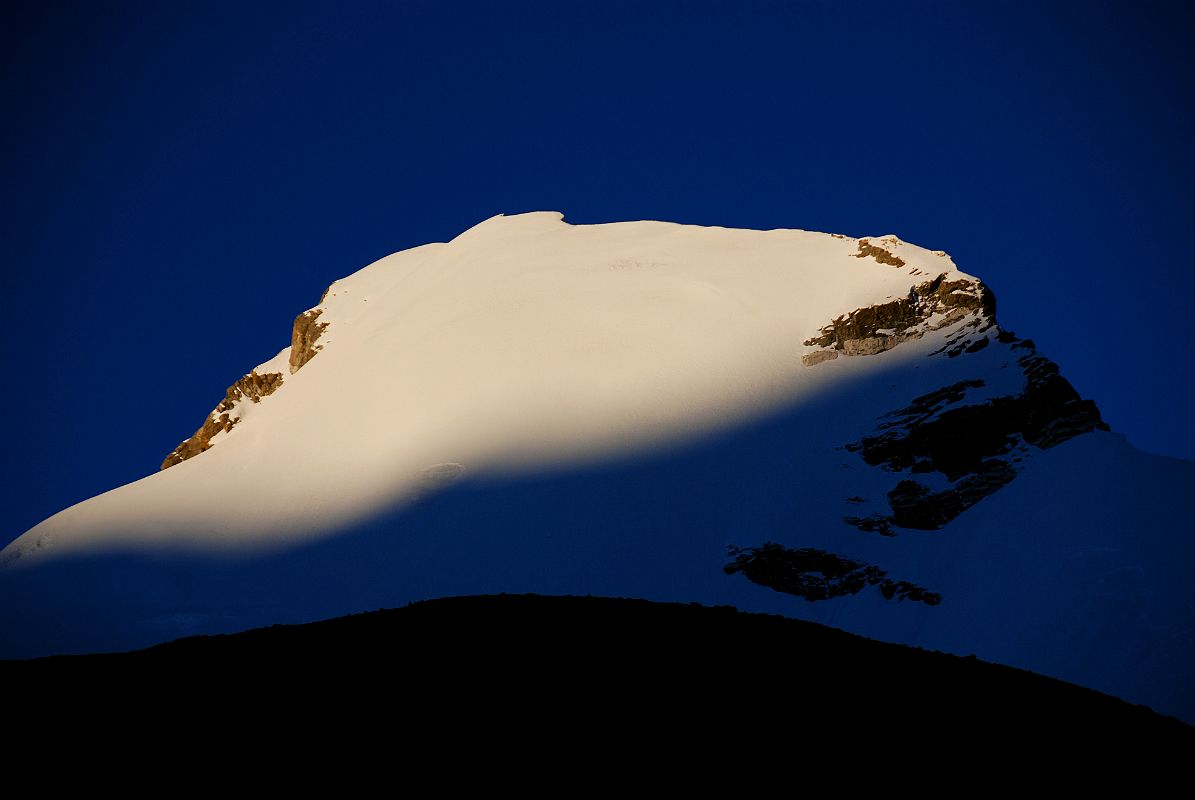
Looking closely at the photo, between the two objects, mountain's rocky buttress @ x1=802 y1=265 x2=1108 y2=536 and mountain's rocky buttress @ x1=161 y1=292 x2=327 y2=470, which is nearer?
mountain's rocky buttress @ x1=802 y1=265 x2=1108 y2=536

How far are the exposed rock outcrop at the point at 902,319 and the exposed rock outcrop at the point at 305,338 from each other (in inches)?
1178

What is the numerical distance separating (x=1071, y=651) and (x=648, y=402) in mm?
21196

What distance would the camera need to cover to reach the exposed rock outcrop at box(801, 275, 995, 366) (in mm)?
49875

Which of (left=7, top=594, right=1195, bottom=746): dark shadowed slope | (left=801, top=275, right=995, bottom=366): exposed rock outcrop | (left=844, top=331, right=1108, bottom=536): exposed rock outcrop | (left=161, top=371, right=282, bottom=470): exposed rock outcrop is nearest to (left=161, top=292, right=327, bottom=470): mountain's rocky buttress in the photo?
(left=161, top=371, right=282, bottom=470): exposed rock outcrop

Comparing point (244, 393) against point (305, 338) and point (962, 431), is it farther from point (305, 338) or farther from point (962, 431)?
point (962, 431)

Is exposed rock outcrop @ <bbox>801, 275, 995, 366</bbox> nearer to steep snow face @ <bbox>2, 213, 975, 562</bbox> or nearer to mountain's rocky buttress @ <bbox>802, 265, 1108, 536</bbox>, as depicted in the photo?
mountain's rocky buttress @ <bbox>802, 265, 1108, 536</bbox>

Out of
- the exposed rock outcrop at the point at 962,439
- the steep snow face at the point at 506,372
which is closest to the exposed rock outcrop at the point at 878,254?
the steep snow face at the point at 506,372

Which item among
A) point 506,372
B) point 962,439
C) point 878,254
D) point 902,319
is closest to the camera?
point 962,439

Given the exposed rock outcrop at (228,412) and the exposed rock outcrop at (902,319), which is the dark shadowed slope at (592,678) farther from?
the exposed rock outcrop at (228,412)

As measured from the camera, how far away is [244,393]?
60.3 metres

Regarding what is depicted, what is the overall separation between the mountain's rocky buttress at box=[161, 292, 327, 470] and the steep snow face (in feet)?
0.76

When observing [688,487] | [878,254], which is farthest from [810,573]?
[878,254]

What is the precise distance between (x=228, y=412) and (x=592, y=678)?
5155 centimetres

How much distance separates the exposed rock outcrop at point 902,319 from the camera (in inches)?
1964
